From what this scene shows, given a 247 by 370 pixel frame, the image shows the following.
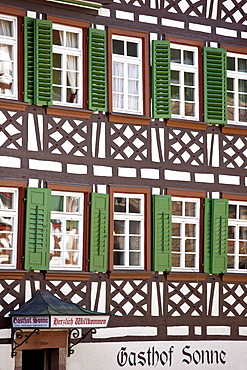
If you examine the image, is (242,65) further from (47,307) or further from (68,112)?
(47,307)

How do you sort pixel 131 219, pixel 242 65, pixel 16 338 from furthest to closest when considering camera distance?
pixel 242 65
pixel 131 219
pixel 16 338

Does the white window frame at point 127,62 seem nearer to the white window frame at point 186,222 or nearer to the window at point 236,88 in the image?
the white window frame at point 186,222

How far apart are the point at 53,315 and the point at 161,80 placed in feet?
18.6

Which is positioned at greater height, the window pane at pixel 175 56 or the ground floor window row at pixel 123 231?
the window pane at pixel 175 56

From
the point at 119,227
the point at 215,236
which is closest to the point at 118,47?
the point at 119,227

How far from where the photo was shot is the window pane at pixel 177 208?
22.0 meters

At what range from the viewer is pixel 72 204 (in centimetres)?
2084

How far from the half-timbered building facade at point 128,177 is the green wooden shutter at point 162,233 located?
0.08 ft

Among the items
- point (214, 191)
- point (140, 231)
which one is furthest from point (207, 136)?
point (140, 231)

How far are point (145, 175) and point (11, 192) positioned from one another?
295cm

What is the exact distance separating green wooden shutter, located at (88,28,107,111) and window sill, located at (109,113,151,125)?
10.4 inches

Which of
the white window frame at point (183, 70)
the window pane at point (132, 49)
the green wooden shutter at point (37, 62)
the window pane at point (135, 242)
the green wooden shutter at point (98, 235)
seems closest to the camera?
the green wooden shutter at point (37, 62)

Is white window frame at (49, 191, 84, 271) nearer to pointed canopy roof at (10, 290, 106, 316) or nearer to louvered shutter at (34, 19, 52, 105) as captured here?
pointed canopy roof at (10, 290, 106, 316)

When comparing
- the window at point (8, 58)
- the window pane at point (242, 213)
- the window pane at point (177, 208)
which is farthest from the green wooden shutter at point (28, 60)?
the window pane at point (242, 213)
